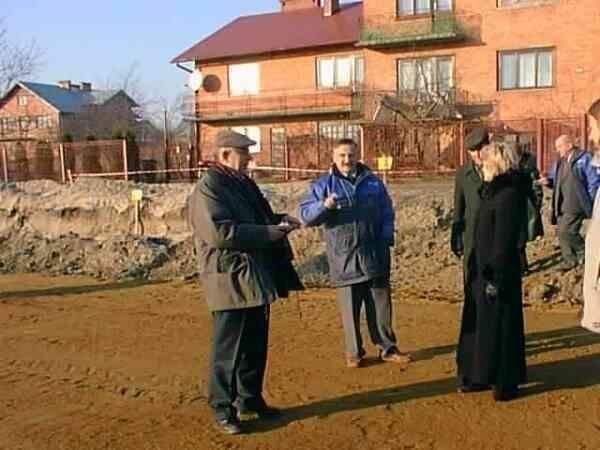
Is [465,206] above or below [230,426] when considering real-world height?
above

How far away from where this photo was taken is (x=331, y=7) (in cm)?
3706

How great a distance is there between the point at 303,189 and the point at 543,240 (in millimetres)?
6154

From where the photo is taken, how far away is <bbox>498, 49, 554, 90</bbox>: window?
95.5ft

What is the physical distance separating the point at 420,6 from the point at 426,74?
270 cm

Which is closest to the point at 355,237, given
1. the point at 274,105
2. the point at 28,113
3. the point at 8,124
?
the point at 274,105

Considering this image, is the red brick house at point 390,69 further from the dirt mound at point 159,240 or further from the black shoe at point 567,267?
the black shoe at point 567,267

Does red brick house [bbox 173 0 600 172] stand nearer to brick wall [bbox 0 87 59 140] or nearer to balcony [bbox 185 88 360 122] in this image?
balcony [bbox 185 88 360 122]

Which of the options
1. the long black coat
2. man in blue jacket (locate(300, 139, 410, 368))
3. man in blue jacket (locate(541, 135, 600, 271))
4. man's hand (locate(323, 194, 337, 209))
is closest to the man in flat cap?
man's hand (locate(323, 194, 337, 209))

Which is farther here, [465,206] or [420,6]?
[420,6]

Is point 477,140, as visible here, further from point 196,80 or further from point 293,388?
point 196,80

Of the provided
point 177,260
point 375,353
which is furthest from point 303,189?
point 375,353

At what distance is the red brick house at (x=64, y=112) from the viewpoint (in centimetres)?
5341

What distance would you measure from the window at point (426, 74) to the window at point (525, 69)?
6.86ft

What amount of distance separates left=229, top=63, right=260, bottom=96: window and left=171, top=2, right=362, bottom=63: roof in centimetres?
71
